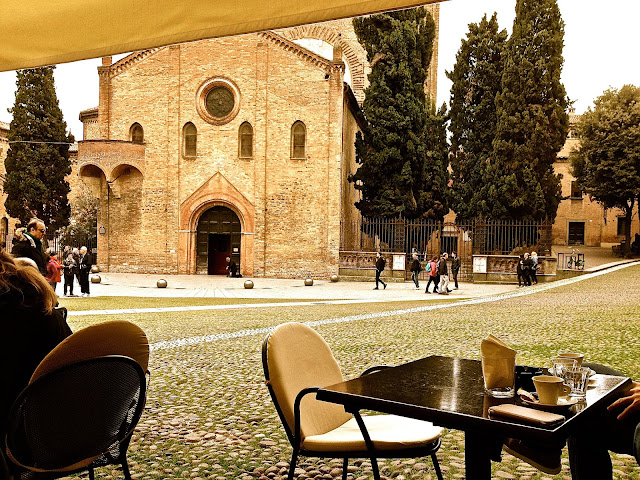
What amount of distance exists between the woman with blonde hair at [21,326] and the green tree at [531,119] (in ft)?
87.0

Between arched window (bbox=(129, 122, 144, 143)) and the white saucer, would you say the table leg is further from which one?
arched window (bbox=(129, 122, 144, 143))

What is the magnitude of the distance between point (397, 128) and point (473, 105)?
6.67 metres

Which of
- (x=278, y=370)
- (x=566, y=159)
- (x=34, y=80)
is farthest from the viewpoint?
(x=566, y=159)

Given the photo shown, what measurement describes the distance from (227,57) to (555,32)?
15.4 metres

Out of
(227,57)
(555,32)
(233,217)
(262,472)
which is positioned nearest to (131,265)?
(233,217)

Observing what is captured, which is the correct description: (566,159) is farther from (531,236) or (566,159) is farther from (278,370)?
(278,370)

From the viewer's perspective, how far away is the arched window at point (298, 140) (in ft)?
90.2

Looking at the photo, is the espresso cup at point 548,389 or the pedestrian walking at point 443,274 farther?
the pedestrian walking at point 443,274

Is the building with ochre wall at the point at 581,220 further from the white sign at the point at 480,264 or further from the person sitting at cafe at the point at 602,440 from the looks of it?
the person sitting at cafe at the point at 602,440

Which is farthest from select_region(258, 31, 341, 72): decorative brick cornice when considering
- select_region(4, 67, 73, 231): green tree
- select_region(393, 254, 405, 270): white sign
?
select_region(4, 67, 73, 231): green tree

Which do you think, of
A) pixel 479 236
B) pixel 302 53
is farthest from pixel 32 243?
pixel 479 236

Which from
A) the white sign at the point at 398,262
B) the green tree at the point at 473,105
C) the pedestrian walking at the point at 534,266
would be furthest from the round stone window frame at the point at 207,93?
the pedestrian walking at the point at 534,266

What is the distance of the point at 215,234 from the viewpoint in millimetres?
28406

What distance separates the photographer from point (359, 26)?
28766mm
